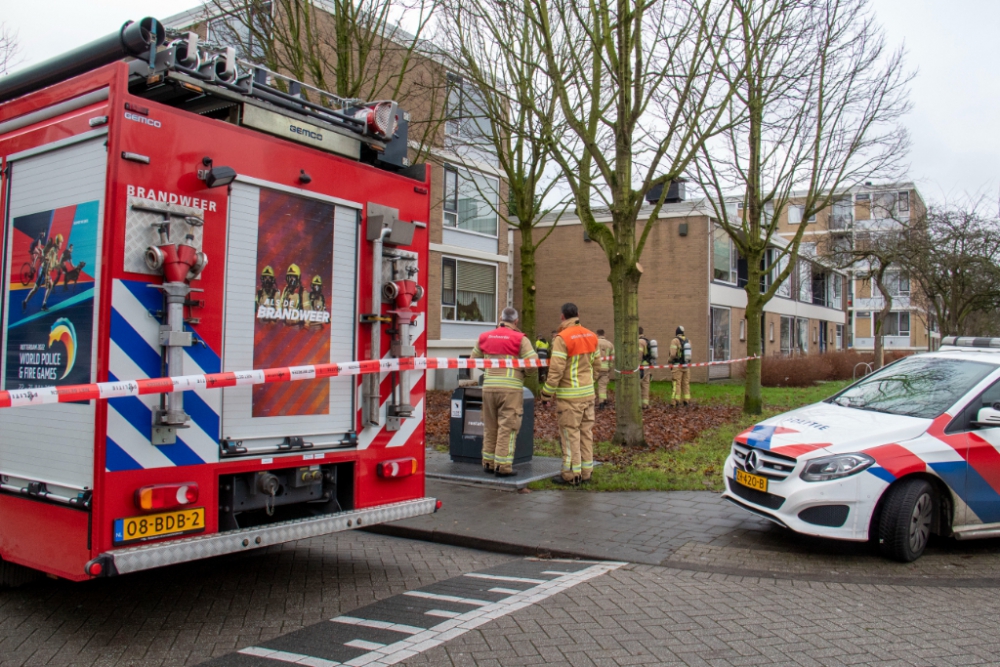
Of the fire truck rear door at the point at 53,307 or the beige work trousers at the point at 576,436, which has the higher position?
the fire truck rear door at the point at 53,307

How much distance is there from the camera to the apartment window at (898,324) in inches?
2454

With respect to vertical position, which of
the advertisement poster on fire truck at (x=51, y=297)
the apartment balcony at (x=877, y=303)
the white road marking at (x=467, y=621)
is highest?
the apartment balcony at (x=877, y=303)

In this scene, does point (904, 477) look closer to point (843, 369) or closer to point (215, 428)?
point (215, 428)

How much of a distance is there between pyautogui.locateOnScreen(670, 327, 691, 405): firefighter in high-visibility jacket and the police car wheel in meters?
11.7

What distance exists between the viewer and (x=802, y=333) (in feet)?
136

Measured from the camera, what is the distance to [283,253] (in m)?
5.03

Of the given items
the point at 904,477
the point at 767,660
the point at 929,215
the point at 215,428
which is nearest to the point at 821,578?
the point at 904,477

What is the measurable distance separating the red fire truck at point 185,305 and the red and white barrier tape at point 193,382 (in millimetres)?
40

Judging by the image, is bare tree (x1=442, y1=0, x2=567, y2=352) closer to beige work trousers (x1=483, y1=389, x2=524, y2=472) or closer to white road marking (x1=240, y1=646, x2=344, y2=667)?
beige work trousers (x1=483, y1=389, x2=524, y2=472)

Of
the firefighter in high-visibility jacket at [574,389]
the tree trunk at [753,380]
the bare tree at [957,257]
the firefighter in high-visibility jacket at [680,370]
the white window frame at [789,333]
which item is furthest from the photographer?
the white window frame at [789,333]

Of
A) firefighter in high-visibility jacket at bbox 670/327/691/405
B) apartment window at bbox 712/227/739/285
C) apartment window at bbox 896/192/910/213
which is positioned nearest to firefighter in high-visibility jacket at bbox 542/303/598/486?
firefighter in high-visibility jacket at bbox 670/327/691/405

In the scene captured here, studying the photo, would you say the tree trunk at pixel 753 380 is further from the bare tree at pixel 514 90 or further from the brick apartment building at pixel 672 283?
the brick apartment building at pixel 672 283

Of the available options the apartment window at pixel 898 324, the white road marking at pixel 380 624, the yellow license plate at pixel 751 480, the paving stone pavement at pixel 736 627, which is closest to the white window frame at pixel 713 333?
the yellow license plate at pixel 751 480

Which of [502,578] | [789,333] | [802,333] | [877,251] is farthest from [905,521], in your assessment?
[802,333]
